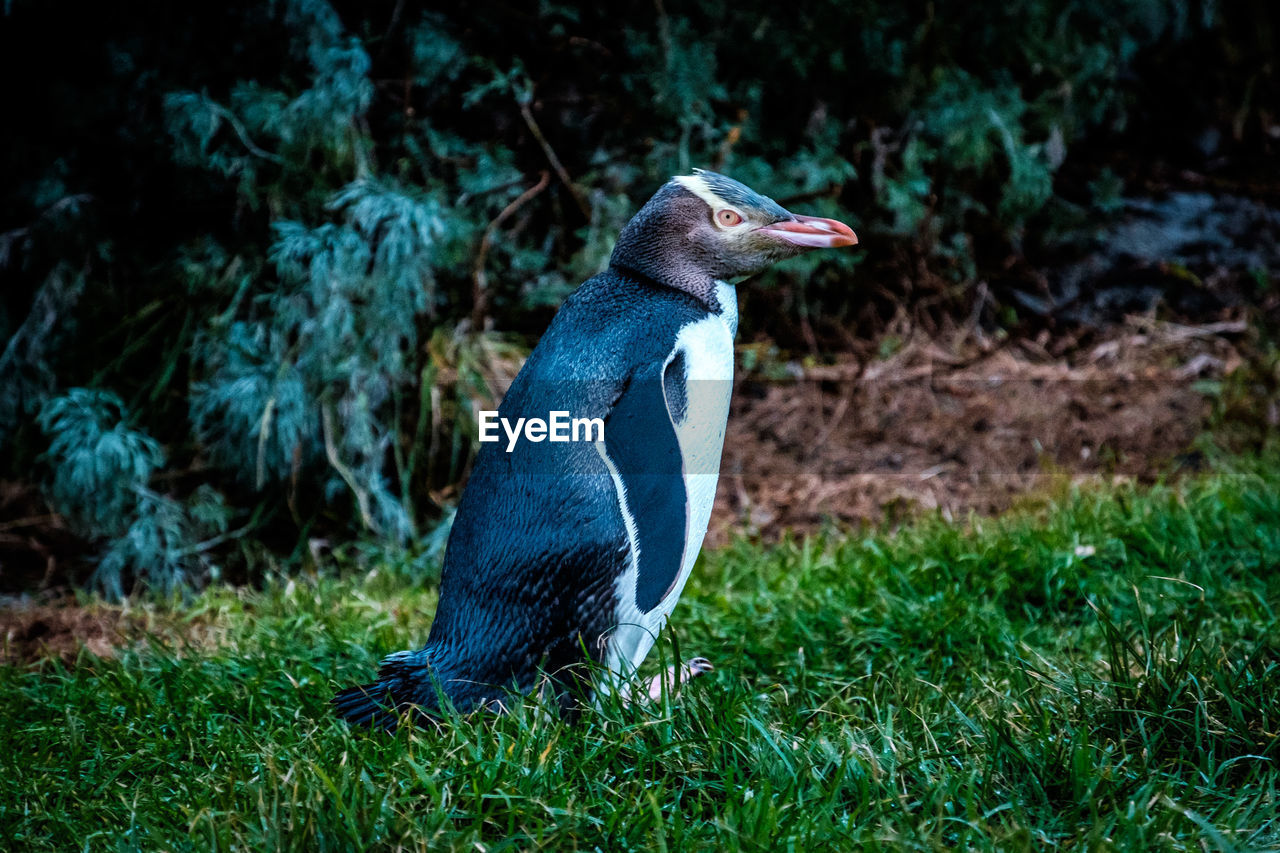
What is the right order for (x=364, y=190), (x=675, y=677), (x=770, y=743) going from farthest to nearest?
(x=364, y=190) → (x=675, y=677) → (x=770, y=743)

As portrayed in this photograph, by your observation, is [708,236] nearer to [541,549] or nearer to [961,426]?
[541,549]

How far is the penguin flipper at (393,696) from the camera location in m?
1.74

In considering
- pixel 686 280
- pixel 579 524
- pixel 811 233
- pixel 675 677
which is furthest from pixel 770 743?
pixel 811 233

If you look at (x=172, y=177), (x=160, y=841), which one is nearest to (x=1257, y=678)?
(x=160, y=841)

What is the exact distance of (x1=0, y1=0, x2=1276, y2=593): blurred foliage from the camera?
3.68 metres

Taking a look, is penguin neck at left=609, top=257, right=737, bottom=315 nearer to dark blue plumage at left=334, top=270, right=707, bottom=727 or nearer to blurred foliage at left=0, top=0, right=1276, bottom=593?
dark blue plumage at left=334, top=270, right=707, bottom=727

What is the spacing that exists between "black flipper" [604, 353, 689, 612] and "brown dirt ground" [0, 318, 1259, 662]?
6.57 feet

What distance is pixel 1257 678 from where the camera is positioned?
166 centimetres

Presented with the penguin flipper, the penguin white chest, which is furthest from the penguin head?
the penguin flipper

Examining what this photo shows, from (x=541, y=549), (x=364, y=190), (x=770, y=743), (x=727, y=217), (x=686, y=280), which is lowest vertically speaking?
(x=770, y=743)

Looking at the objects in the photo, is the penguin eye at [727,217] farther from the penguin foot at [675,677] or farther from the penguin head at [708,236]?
the penguin foot at [675,677]

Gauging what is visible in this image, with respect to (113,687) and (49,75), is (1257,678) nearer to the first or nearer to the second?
(113,687)

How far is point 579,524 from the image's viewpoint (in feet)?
5.71

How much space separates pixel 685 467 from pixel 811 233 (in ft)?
1.72
